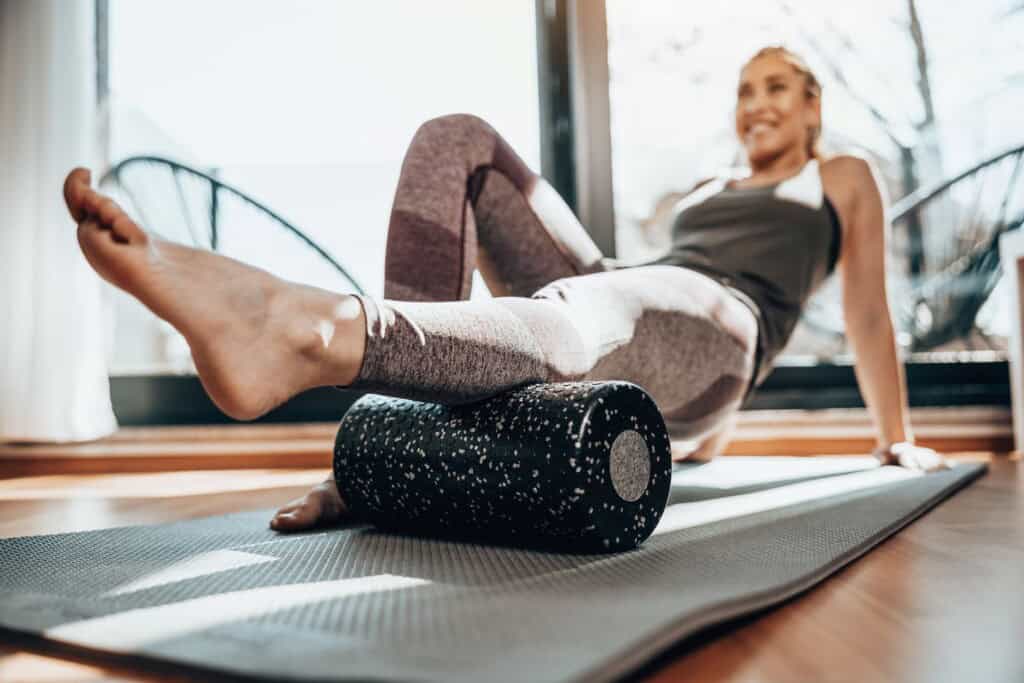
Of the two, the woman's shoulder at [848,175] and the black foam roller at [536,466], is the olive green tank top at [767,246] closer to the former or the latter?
the woman's shoulder at [848,175]

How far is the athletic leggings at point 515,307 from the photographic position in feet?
2.73

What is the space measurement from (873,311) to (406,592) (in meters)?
1.20

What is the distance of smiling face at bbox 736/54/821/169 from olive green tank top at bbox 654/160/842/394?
93 mm

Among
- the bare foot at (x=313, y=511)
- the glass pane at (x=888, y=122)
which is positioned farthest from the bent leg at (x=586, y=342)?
the glass pane at (x=888, y=122)

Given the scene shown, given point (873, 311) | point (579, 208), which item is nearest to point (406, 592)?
point (873, 311)

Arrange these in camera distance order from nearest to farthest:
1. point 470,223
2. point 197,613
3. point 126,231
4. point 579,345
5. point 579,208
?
point 197,613, point 126,231, point 579,345, point 470,223, point 579,208

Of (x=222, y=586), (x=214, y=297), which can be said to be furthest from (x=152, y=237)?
(x=222, y=586)

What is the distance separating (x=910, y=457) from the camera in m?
1.65

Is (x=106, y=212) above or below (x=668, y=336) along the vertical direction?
above

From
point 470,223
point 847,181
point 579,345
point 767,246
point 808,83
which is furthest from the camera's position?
point 808,83

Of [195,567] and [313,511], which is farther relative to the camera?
[313,511]

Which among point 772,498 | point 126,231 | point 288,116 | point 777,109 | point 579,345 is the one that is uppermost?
point 288,116

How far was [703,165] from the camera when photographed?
2.61 m

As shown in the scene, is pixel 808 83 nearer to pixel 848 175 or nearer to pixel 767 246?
pixel 848 175
